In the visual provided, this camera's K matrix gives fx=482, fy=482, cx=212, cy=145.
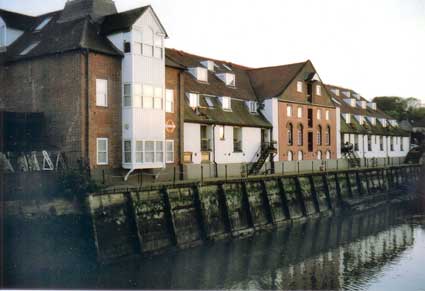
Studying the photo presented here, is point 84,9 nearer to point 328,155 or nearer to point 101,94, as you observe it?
point 101,94

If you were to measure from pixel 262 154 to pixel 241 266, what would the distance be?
2049 cm

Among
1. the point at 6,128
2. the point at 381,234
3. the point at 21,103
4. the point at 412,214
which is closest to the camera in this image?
the point at 6,128

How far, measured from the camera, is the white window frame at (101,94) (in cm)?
2836

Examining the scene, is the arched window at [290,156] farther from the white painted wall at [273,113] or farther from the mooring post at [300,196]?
the mooring post at [300,196]

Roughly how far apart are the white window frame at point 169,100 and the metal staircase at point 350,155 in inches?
1243

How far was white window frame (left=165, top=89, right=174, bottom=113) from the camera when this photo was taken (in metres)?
32.7

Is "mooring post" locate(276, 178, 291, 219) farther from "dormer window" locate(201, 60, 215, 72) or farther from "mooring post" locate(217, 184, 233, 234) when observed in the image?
"dormer window" locate(201, 60, 215, 72)

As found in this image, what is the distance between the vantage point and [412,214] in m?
43.2

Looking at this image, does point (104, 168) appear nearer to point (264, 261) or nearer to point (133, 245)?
point (133, 245)

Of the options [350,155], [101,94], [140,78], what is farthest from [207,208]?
[350,155]

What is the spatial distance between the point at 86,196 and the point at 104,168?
5070 millimetres

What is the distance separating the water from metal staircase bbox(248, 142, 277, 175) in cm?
1065

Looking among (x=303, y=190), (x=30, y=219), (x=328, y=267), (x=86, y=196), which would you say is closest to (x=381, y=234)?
(x=303, y=190)

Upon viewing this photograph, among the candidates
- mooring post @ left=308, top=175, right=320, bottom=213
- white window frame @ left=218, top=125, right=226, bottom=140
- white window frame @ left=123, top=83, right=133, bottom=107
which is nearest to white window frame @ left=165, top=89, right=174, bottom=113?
white window frame @ left=123, top=83, right=133, bottom=107
